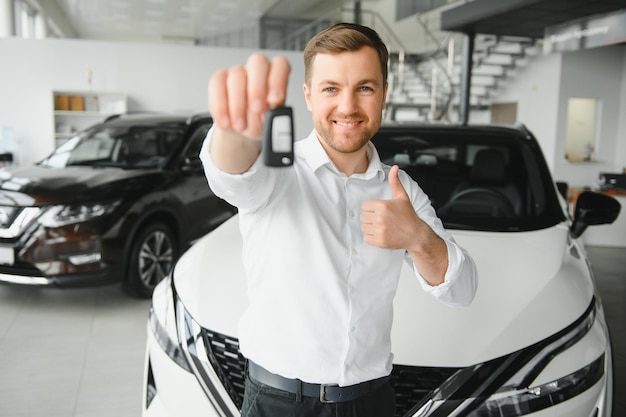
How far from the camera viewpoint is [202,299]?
178 cm

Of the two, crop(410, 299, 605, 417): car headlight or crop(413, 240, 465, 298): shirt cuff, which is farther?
crop(410, 299, 605, 417): car headlight

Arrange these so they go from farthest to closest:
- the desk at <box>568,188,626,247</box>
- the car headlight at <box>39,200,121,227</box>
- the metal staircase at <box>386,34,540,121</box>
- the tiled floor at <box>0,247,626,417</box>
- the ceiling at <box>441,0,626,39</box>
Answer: the metal staircase at <box>386,34,540,121</box>, the desk at <box>568,188,626,247</box>, the ceiling at <box>441,0,626,39</box>, the car headlight at <box>39,200,121,227</box>, the tiled floor at <box>0,247,626,417</box>

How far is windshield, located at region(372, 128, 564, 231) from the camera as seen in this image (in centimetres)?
254

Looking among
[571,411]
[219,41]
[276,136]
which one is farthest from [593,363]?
[219,41]

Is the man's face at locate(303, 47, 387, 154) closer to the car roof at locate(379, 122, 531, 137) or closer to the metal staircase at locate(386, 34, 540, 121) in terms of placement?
the car roof at locate(379, 122, 531, 137)

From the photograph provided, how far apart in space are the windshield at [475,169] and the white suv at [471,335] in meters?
0.21

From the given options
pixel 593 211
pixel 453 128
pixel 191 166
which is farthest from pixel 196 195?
pixel 593 211

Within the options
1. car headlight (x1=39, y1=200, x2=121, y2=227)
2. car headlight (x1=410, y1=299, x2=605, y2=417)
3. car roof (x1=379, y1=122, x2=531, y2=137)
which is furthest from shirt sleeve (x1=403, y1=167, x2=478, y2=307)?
car headlight (x1=39, y1=200, x2=121, y2=227)

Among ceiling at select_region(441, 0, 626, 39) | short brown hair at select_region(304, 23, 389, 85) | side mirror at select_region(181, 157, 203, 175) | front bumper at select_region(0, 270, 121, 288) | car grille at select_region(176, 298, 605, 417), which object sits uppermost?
ceiling at select_region(441, 0, 626, 39)

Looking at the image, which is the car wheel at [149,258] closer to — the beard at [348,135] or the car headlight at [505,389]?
the car headlight at [505,389]

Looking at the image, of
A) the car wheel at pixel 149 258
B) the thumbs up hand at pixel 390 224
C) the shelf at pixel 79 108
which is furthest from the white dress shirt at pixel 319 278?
the shelf at pixel 79 108

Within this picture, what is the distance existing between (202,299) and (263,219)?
83 cm

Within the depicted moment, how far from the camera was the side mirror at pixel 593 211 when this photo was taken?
8.16ft

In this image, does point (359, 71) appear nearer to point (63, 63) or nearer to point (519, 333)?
point (519, 333)
